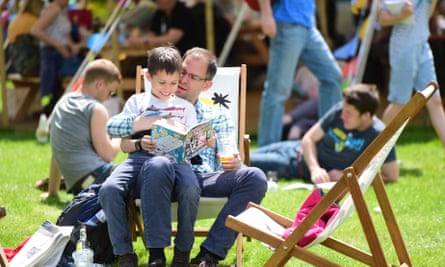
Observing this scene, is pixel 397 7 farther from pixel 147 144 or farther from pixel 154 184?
pixel 154 184

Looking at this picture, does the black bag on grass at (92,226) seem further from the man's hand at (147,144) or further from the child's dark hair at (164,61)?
the child's dark hair at (164,61)

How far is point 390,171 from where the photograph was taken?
670cm

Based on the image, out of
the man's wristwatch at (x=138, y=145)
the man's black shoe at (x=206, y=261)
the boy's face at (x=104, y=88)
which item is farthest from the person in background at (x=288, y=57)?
the man's black shoe at (x=206, y=261)

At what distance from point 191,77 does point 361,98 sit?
74.7 inches

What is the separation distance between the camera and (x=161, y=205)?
426 centimetres

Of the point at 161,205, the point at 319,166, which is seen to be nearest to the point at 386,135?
the point at 161,205

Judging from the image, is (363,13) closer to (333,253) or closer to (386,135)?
(333,253)

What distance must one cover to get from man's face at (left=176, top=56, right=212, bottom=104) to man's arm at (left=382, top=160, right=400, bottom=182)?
7.62 ft

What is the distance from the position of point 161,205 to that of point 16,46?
611 cm

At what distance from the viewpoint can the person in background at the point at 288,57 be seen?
728 cm

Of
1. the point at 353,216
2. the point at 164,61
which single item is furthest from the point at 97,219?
the point at 353,216

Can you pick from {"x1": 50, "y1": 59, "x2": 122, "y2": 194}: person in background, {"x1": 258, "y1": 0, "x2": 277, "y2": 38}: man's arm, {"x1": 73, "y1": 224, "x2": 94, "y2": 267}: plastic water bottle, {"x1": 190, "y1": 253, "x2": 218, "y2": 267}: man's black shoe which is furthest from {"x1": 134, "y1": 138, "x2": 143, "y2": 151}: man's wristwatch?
{"x1": 258, "y1": 0, "x2": 277, "y2": 38}: man's arm

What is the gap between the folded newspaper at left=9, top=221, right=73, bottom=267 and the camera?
4145 millimetres

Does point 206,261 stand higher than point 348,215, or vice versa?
Answer: point 348,215
